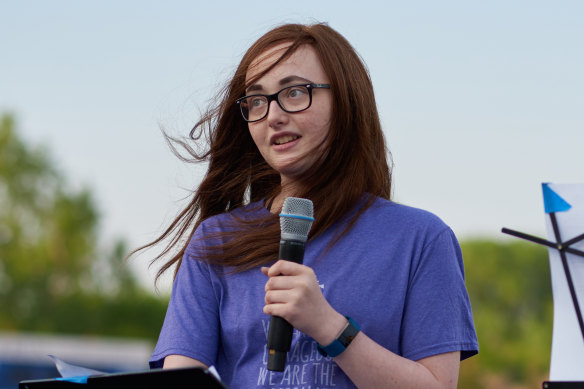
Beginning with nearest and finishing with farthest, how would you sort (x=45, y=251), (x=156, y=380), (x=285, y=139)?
(x=156, y=380), (x=285, y=139), (x=45, y=251)

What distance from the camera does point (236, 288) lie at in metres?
2.80

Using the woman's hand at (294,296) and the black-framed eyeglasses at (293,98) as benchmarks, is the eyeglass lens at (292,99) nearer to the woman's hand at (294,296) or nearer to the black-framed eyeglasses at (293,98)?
the black-framed eyeglasses at (293,98)

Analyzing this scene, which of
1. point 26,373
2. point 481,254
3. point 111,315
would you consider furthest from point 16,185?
point 481,254

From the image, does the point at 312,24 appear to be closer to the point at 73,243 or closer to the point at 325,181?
the point at 325,181

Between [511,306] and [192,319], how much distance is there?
2595 inches

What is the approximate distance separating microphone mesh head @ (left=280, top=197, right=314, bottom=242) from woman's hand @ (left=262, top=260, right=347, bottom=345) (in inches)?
5.2

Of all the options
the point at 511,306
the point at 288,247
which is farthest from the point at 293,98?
the point at 511,306

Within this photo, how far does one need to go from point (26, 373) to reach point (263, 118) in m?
23.4

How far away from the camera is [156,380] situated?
1.92 metres

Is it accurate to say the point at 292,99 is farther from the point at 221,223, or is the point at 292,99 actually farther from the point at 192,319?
the point at 192,319

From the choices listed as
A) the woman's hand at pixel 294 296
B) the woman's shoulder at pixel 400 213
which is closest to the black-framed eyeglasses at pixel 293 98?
the woman's shoulder at pixel 400 213

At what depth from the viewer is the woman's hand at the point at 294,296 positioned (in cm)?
222

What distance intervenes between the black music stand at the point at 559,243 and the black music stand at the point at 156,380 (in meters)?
1.06

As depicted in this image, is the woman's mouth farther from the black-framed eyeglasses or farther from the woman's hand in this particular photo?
the woman's hand
